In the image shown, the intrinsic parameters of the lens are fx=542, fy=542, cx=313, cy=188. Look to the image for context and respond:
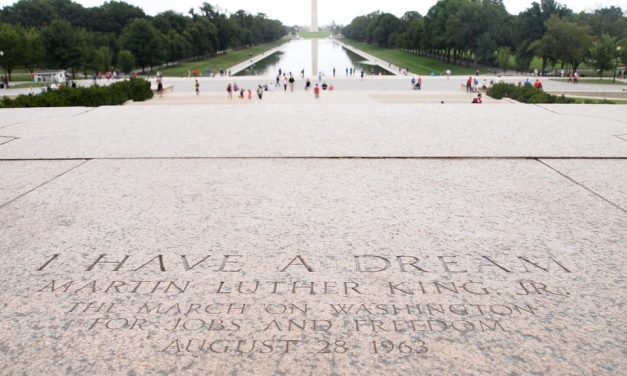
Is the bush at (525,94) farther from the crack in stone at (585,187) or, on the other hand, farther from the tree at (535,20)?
the tree at (535,20)

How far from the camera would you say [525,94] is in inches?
1013

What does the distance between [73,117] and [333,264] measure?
14.3 metres

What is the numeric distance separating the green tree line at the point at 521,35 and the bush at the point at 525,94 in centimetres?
2614

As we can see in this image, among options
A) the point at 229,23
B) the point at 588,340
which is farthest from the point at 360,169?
the point at 229,23

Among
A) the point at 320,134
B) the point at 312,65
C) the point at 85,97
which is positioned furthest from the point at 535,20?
the point at 320,134

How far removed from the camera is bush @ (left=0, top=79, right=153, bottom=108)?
2189 cm

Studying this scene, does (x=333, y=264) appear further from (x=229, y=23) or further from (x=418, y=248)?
(x=229, y=23)

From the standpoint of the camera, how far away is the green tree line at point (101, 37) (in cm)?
5466

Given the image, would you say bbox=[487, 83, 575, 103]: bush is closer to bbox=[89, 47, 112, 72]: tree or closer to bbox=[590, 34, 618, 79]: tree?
bbox=[590, 34, 618, 79]: tree

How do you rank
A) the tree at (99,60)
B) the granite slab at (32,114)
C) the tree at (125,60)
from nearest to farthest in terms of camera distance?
the granite slab at (32,114) → the tree at (125,60) → the tree at (99,60)

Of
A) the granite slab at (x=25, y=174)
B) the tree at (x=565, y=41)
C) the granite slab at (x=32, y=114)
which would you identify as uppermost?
the tree at (x=565, y=41)

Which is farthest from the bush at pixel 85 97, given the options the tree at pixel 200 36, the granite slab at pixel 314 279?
the tree at pixel 200 36

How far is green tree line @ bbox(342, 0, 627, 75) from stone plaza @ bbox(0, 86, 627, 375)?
152 ft

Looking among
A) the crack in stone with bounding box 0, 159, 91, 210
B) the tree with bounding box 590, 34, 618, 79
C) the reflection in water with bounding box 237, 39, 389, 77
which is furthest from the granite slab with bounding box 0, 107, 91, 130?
the tree with bounding box 590, 34, 618, 79
